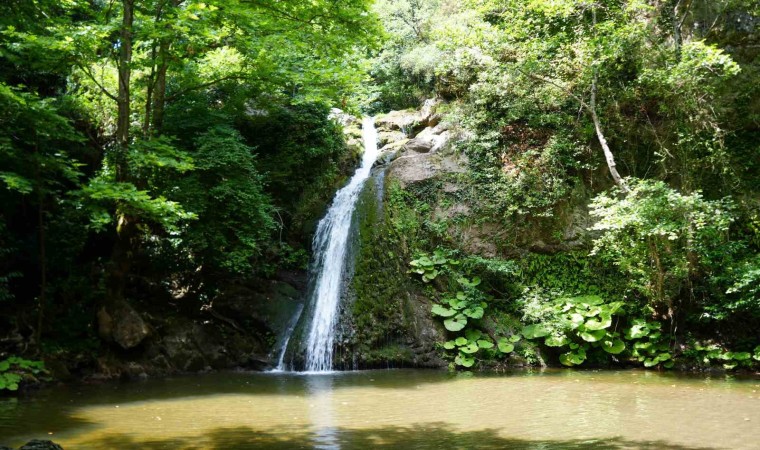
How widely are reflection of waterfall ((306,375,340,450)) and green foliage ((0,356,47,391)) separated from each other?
4168 millimetres

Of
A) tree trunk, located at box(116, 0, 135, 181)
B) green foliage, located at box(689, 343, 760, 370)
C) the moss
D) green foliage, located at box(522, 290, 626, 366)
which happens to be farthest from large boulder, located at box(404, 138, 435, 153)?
green foliage, located at box(689, 343, 760, 370)

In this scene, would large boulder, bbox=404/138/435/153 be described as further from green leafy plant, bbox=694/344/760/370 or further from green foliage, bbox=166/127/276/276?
green leafy plant, bbox=694/344/760/370

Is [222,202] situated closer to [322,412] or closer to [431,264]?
[431,264]

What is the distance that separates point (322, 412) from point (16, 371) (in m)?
5.08

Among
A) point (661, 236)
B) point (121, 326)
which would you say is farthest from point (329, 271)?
point (661, 236)

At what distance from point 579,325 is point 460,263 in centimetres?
272

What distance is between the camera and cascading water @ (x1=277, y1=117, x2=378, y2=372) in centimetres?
1092

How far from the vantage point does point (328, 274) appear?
12.3 metres

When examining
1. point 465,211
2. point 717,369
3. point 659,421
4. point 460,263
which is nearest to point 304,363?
point 460,263

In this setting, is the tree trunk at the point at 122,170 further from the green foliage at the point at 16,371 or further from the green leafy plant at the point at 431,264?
the green leafy plant at the point at 431,264

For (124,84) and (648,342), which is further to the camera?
(648,342)

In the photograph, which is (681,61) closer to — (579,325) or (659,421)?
(579,325)

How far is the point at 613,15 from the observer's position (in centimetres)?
1205

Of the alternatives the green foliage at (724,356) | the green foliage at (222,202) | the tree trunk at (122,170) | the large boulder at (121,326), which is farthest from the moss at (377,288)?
the green foliage at (724,356)
